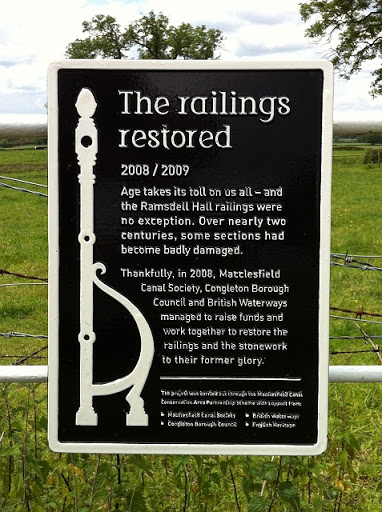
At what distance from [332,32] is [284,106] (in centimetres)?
2642

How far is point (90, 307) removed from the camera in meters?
2.27

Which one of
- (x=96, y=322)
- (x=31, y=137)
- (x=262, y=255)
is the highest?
(x=31, y=137)

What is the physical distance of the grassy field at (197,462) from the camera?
101 inches

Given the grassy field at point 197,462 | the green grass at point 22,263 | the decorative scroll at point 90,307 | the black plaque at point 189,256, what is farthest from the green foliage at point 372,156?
the decorative scroll at point 90,307

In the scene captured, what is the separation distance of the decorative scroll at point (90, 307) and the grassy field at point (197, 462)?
1.09 ft

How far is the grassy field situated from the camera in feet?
8.43

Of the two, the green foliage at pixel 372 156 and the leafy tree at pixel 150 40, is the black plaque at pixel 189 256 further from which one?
the leafy tree at pixel 150 40

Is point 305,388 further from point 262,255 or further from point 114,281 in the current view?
point 114,281

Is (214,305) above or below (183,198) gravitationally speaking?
below

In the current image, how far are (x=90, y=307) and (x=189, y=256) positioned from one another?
356 millimetres

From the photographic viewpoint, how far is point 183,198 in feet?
7.32

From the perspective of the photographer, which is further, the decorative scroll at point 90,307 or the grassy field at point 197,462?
the grassy field at point 197,462

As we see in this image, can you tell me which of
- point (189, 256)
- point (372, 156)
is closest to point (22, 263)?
point (189, 256)

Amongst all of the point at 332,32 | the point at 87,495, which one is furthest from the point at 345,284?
the point at 332,32
